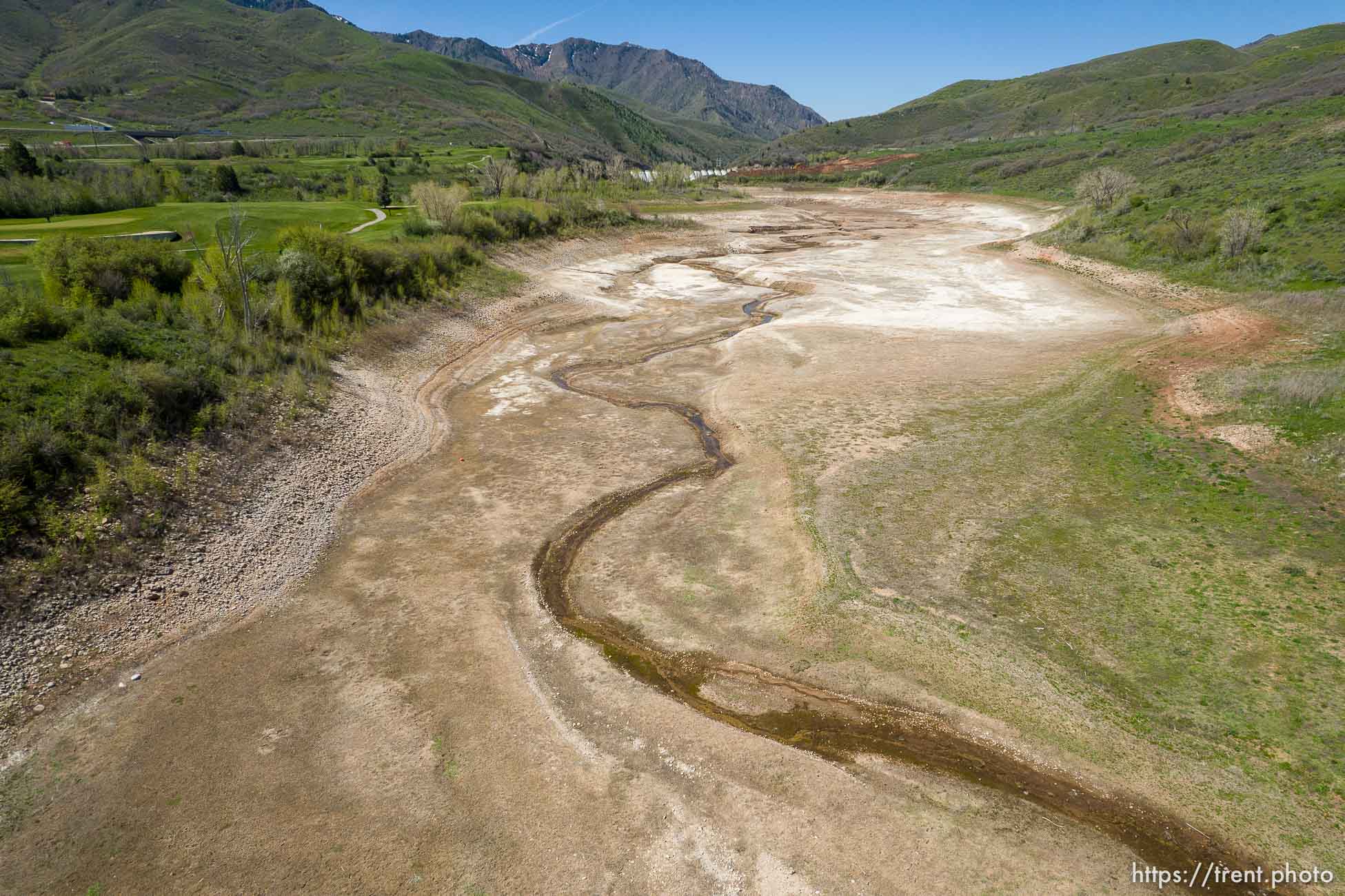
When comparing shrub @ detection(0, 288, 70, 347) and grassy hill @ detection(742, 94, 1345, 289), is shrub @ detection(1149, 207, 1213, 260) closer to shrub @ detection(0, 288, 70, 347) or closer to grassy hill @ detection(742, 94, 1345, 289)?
grassy hill @ detection(742, 94, 1345, 289)

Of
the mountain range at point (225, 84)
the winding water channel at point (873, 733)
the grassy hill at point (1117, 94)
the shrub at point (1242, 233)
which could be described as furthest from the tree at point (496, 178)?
the grassy hill at point (1117, 94)

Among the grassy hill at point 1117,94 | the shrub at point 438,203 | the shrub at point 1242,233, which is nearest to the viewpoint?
the shrub at point 1242,233

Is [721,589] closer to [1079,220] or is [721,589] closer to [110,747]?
[110,747]

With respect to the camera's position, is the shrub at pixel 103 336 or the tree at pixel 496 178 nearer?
the shrub at pixel 103 336

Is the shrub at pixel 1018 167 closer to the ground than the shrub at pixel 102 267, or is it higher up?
higher up

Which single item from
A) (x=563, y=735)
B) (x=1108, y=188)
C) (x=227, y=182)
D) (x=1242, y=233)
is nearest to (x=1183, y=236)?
(x=1242, y=233)

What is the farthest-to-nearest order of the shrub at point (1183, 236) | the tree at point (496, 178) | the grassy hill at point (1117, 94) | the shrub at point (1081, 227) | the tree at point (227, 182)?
the grassy hill at point (1117, 94)
the tree at point (496, 178)
the tree at point (227, 182)
the shrub at point (1081, 227)
the shrub at point (1183, 236)

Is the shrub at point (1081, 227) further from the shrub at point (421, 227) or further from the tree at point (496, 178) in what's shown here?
the tree at point (496, 178)
